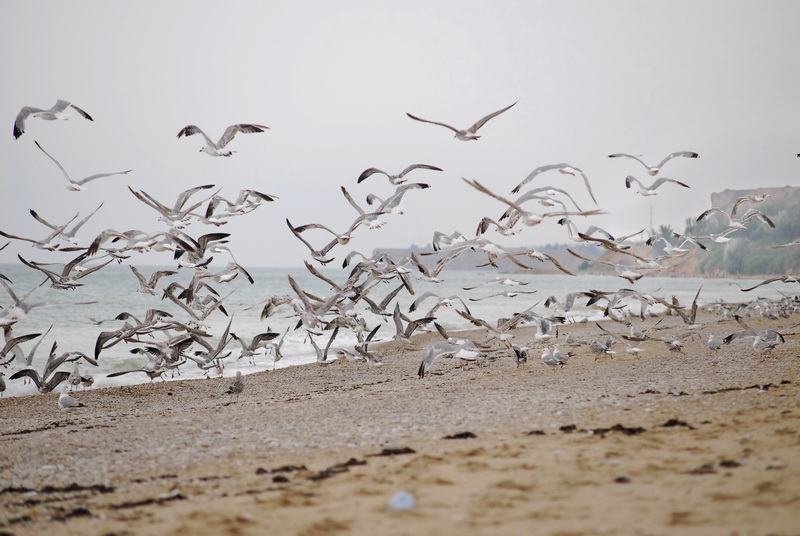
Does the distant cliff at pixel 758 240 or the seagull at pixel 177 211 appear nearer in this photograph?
the seagull at pixel 177 211

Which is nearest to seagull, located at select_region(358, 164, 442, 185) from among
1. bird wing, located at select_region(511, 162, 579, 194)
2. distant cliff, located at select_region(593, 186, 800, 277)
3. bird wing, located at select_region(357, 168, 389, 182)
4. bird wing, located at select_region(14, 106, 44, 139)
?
bird wing, located at select_region(357, 168, 389, 182)

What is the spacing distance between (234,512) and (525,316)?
31.4 ft

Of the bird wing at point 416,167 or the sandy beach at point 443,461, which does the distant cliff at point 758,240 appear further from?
the sandy beach at point 443,461

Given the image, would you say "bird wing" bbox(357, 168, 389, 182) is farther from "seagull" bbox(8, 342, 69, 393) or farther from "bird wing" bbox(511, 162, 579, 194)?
"seagull" bbox(8, 342, 69, 393)

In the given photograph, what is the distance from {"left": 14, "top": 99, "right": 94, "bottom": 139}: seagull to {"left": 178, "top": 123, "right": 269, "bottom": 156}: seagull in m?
1.65

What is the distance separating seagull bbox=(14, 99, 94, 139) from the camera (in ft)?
35.6

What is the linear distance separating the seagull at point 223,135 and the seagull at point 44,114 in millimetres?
1645

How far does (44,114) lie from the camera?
1109 centimetres

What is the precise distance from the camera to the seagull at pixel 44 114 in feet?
35.6

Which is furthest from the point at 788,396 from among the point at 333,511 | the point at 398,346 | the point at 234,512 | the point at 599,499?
the point at 398,346

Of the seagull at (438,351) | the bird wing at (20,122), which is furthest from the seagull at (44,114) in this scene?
the seagull at (438,351)

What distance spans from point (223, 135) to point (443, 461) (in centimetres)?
886

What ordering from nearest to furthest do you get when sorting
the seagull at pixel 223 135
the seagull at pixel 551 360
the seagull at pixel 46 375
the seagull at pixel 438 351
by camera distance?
the seagull at pixel 438 351, the seagull at pixel 223 135, the seagull at pixel 46 375, the seagull at pixel 551 360

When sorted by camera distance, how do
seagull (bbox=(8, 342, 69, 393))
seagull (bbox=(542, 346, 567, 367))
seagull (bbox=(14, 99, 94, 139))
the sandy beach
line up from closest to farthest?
the sandy beach
seagull (bbox=(14, 99, 94, 139))
seagull (bbox=(8, 342, 69, 393))
seagull (bbox=(542, 346, 567, 367))
